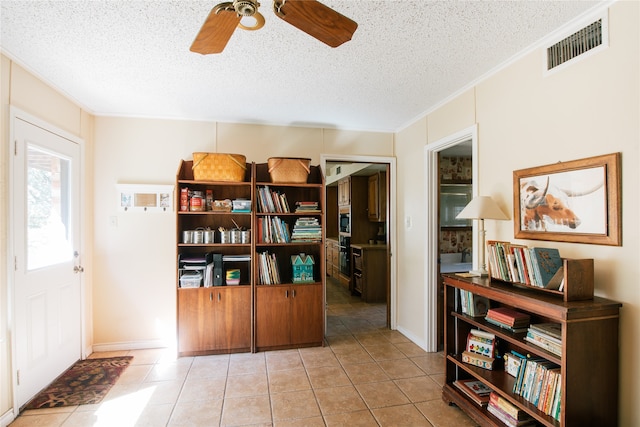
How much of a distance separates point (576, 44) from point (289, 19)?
174cm

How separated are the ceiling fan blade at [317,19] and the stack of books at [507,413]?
7.43 ft

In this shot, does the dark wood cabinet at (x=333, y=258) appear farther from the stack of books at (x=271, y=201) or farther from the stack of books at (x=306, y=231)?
the stack of books at (x=271, y=201)

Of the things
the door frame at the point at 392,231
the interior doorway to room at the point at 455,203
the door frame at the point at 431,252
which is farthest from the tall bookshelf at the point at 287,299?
the interior doorway to room at the point at 455,203

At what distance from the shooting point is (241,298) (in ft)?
10.7

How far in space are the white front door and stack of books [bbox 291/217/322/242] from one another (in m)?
2.14

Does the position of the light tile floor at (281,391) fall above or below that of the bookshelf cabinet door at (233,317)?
below

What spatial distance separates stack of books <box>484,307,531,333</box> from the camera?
1911 mm

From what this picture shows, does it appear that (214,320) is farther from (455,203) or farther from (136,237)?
(455,203)

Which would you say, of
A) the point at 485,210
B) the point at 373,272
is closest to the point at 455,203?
the point at 373,272

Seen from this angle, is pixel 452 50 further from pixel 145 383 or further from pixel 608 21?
pixel 145 383

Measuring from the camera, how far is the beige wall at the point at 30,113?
212cm

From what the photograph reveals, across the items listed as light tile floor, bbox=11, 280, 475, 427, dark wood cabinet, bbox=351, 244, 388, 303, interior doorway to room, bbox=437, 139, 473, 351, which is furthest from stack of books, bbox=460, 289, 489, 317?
dark wood cabinet, bbox=351, 244, 388, 303

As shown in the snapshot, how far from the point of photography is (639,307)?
1522mm

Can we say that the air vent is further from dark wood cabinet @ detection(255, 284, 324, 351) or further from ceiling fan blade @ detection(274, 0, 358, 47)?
dark wood cabinet @ detection(255, 284, 324, 351)
